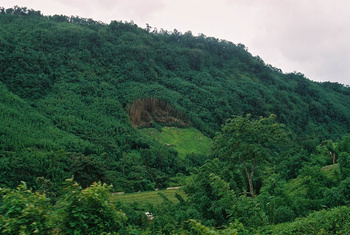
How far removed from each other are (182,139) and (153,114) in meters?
11.4

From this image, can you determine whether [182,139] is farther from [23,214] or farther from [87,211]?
[23,214]

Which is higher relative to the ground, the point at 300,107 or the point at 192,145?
the point at 300,107

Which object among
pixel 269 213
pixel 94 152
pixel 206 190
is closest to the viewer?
pixel 269 213

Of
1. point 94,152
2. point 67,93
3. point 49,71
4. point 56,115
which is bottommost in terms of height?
point 94,152

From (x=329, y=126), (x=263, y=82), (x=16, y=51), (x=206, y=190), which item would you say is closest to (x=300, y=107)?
(x=329, y=126)

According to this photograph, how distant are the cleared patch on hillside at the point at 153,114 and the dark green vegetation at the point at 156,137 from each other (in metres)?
0.31

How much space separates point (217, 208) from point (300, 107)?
109 m

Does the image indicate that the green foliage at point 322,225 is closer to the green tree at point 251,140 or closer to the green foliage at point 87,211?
the green foliage at point 87,211

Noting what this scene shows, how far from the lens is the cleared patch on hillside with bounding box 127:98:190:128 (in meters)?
79.3

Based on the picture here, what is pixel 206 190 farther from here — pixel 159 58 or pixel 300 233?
pixel 159 58

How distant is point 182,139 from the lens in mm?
77062

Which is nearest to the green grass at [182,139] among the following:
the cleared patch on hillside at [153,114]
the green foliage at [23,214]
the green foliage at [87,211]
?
the cleared patch on hillside at [153,114]

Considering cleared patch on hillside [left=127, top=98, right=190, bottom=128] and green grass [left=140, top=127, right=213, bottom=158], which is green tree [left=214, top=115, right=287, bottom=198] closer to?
green grass [left=140, top=127, right=213, bottom=158]

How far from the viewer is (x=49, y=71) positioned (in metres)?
82.6
